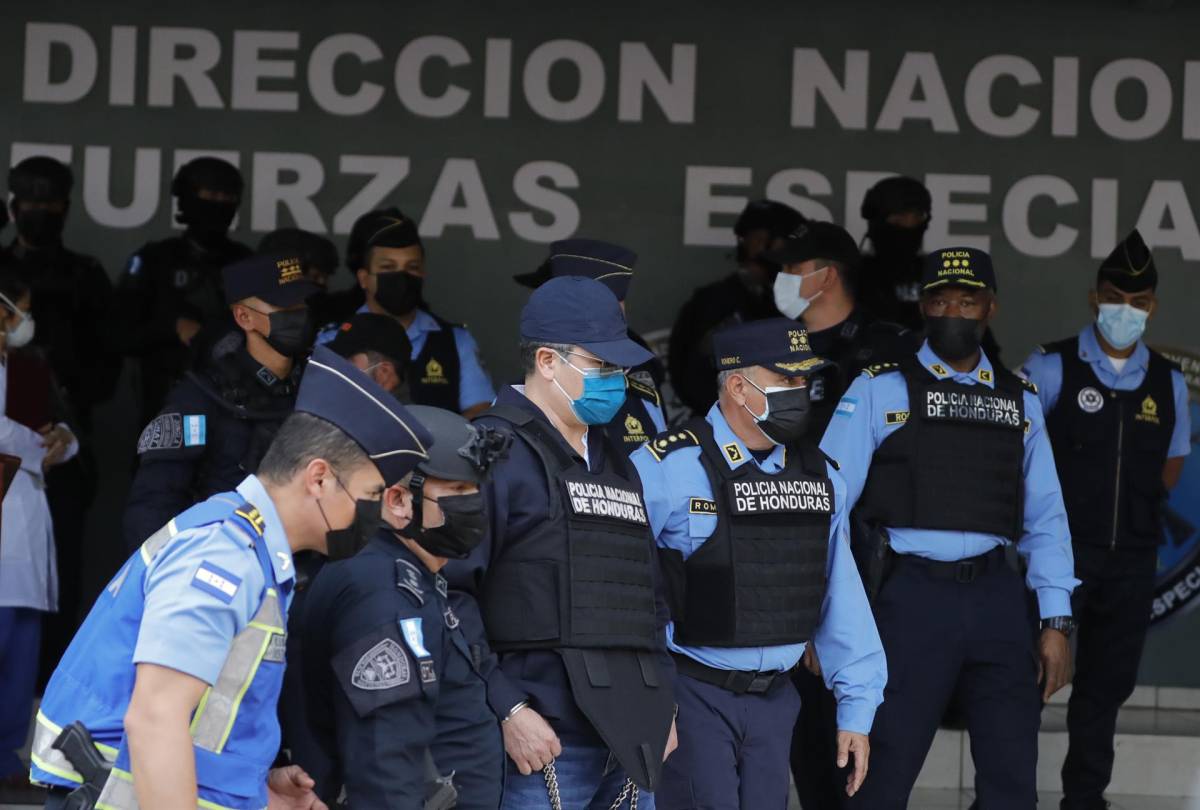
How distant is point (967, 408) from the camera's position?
5.24 meters

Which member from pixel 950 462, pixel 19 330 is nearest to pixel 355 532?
pixel 950 462

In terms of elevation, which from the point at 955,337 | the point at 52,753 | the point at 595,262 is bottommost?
the point at 52,753

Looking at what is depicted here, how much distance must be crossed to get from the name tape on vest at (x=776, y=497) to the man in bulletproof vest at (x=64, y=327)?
136 inches

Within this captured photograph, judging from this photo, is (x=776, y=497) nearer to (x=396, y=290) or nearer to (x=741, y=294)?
(x=396, y=290)

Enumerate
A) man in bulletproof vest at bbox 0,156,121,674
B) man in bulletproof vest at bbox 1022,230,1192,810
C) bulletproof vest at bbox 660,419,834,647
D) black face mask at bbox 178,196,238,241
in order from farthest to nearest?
black face mask at bbox 178,196,238,241
man in bulletproof vest at bbox 0,156,121,674
man in bulletproof vest at bbox 1022,230,1192,810
bulletproof vest at bbox 660,419,834,647

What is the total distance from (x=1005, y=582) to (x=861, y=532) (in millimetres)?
452

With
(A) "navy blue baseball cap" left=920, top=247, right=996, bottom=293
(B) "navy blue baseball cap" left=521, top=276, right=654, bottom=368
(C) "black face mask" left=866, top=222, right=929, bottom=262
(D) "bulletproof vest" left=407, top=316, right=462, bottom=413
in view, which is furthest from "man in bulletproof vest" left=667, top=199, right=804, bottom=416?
(B) "navy blue baseball cap" left=521, top=276, right=654, bottom=368

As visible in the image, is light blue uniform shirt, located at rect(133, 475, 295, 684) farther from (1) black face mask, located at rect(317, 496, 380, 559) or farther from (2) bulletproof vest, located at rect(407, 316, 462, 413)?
(2) bulletproof vest, located at rect(407, 316, 462, 413)

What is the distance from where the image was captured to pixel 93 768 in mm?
2711

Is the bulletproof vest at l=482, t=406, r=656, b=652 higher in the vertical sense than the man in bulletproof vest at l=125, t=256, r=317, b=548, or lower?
lower

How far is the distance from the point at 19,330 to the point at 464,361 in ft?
5.41

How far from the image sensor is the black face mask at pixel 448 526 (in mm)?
3420

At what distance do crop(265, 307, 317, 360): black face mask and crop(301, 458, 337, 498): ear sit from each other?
8.13 feet

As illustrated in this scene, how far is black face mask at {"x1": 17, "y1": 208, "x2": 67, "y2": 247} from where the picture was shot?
7074 mm
